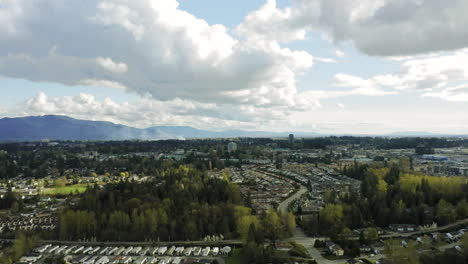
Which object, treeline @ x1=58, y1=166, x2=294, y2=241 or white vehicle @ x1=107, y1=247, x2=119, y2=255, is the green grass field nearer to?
treeline @ x1=58, y1=166, x2=294, y2=241

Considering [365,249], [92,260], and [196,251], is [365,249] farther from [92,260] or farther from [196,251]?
[92,260]

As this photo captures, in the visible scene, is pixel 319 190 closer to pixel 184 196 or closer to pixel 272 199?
pixel 272 199

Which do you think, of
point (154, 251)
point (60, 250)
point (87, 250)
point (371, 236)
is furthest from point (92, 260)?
point (371, 236)

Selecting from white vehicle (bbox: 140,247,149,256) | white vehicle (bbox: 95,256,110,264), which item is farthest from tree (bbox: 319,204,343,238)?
white vehicle (bbox: 95,256,110,264)

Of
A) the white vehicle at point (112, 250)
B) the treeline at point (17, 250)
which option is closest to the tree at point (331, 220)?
the white vehicle at point (112, 250)

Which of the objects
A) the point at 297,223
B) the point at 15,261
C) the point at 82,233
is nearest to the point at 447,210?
the point at 297,223

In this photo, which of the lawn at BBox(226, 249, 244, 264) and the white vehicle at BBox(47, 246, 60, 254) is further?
the white vehicle at BBox(47, 246, 60, 254)

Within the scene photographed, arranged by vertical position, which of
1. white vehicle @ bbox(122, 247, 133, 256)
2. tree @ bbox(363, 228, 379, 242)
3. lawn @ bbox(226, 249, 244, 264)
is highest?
tree @ bbox(363, 228, 379, 242)
